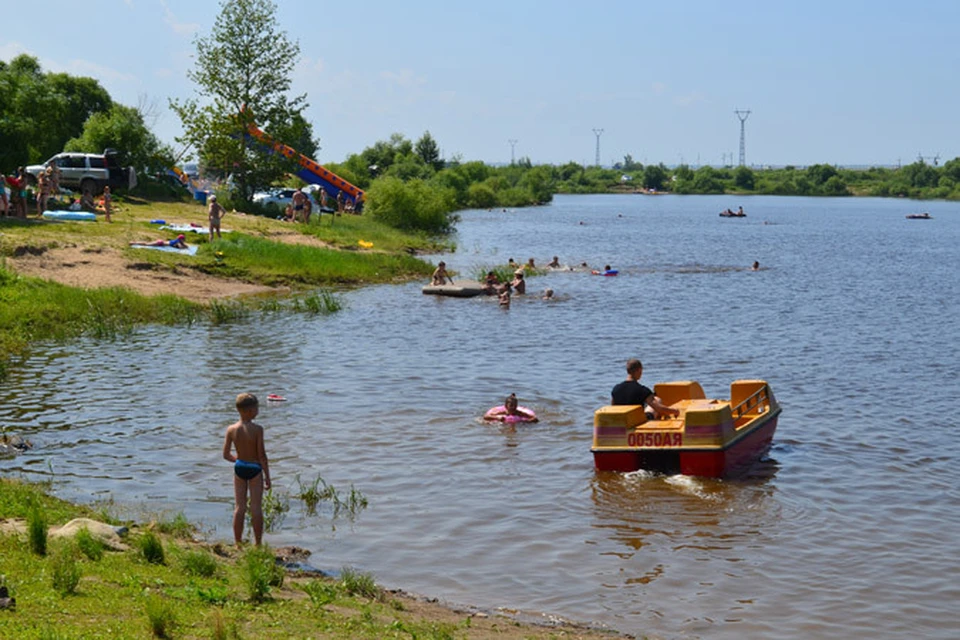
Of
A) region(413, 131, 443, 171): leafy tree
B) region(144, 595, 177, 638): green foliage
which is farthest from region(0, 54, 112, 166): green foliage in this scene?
region(413, 131, 443, 171): leafy tree

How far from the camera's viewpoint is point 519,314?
35.1 metres

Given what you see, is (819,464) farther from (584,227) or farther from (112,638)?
(584,227)

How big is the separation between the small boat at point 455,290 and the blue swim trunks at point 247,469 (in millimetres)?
25815

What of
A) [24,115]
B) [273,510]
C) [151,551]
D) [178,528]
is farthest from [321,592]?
[24,115]

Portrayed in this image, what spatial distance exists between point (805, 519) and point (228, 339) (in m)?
16.6

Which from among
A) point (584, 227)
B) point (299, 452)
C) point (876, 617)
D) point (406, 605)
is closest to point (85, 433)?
point (299, 452)

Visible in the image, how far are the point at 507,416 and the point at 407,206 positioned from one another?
40743 mm

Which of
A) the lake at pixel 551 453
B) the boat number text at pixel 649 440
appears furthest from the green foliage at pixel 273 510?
the boat number text at pixel 649 440

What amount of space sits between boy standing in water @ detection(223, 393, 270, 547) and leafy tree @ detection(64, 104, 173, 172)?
42.9 metres

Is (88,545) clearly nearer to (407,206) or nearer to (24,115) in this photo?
(24,115)

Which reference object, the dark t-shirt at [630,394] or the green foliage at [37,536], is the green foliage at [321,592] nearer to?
the green foliage at [37,536]

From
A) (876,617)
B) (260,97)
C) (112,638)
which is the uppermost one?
(260,97)

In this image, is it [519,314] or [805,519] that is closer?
[805,519]

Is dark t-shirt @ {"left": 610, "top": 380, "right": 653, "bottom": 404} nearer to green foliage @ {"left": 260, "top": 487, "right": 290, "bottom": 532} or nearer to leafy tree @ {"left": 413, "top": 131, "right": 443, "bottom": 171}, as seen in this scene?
green foliage @ {"left": 260, "top": 487, "right": 290, "bottom": 532}
